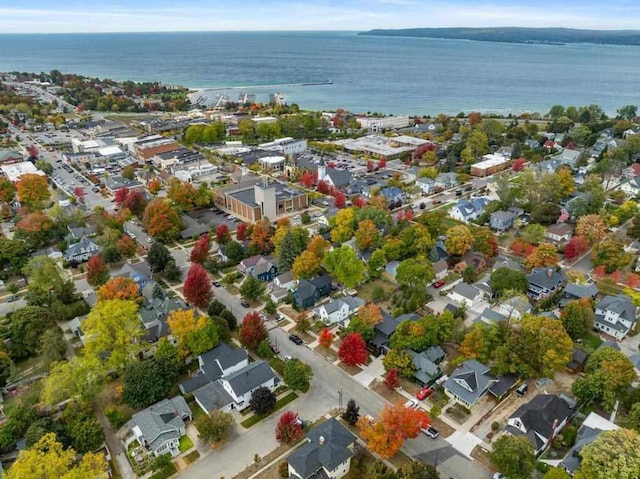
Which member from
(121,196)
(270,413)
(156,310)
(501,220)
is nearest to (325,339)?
(270,413)

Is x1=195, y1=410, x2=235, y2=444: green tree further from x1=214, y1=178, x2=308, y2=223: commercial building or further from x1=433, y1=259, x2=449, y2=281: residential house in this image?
x1=214, y1=178, x2=308, y2=223: commercial building

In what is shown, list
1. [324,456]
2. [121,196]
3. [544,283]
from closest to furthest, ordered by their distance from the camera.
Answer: [324,456] → [544,283] → [121,196]

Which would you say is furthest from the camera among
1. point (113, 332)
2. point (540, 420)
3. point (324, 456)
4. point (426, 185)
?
point (426, 185)

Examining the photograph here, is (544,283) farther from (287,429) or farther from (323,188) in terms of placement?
(323,188)

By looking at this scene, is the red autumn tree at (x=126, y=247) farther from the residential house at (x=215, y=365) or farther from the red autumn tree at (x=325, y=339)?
the red autumn tree at (x=325, y=339)

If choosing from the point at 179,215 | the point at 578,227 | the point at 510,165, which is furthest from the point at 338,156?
the point at 578,227

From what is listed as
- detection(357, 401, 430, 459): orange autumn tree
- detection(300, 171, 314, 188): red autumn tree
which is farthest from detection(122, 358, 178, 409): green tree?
detection(300, 171, 314, 188): red autumn tree

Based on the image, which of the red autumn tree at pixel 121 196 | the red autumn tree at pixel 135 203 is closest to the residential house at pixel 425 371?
the red autumn tree at pixel 135 203
